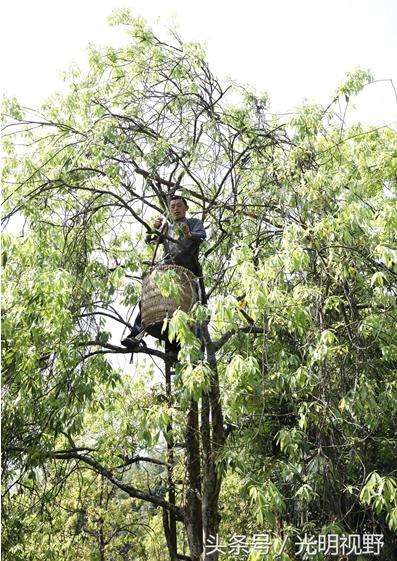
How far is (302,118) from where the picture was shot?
135 inches

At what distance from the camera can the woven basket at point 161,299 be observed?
9.50 ft

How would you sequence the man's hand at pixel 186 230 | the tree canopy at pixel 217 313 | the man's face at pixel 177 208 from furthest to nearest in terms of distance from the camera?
the man's face at pixel 177 208 < the man's hand at pixel 186 230 < the tree canopy at pixel 217 313

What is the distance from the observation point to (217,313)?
2473 millimetres

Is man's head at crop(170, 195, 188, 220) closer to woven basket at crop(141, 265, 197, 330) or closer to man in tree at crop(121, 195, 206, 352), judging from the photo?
man in tree at crop(121, 195, 206, 352)

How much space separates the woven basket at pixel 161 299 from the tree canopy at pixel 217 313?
0.53ft

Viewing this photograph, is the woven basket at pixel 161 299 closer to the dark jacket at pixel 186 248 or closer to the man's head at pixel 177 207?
the dark jacket at pixel 186 248

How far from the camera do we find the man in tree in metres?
3.15

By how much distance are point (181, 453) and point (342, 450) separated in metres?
1.22

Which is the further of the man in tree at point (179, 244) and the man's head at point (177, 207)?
the man's head at point (177, 207)

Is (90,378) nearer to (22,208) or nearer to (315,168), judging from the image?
(22,208)

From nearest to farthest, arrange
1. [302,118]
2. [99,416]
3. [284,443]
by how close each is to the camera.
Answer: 1. [284,443]
2. [302,118]
3. [99,416]

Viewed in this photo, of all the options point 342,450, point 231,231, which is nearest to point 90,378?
point 231,231

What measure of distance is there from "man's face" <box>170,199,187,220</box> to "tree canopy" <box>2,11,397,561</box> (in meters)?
0.13

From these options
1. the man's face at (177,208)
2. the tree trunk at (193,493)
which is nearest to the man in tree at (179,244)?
the man's face at (177,208)
